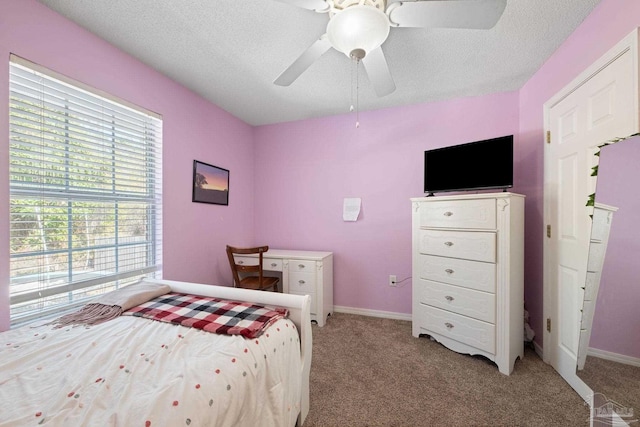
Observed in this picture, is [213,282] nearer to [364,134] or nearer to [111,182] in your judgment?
[111,182]

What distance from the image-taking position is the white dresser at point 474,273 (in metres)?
1.77

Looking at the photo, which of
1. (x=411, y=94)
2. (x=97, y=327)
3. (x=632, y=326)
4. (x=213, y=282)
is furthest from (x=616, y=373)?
(x=213, y=282)

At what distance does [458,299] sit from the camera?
1.98 meters

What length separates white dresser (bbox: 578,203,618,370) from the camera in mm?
1334

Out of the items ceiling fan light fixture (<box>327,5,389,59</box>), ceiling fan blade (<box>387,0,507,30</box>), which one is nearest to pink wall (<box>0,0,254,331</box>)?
ceiling fan light fixture (<box>327,5,389,59</box>)

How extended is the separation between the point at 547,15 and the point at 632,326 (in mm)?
1826

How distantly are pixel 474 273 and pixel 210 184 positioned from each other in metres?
2.71

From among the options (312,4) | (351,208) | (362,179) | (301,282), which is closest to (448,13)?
(312,4)

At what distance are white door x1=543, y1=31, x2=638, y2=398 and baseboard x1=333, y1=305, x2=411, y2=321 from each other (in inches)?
47.0

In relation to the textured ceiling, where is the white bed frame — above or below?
below

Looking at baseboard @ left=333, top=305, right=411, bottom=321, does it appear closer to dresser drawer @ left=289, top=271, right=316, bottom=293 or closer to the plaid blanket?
dresser drawer @ left=289, top=271, right=316, bottom=293

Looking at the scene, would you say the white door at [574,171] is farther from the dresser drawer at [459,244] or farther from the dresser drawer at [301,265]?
the dresser drawer at [301,265]

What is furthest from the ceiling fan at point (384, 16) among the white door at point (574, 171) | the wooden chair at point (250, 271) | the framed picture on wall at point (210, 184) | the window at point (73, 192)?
the framed picture on wall at point (210, 184)

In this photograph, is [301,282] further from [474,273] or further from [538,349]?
[538,349]
